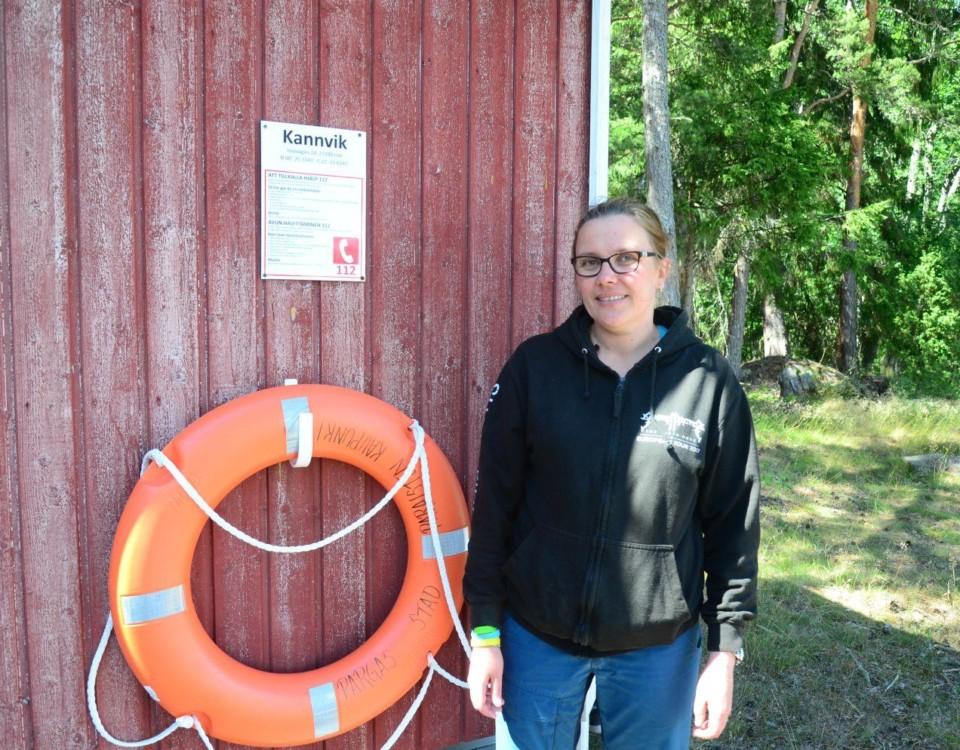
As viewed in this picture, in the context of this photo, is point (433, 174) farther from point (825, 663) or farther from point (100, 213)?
point (825, 663)

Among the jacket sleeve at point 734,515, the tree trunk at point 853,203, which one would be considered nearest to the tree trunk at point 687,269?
the tree trunk at point 853,203

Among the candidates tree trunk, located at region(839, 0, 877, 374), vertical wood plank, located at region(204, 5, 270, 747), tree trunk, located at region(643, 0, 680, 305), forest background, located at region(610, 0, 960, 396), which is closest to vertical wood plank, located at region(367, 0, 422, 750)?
vertical wood plank, located at region(204, 5, 270, 747)

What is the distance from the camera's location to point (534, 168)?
2.35 meters

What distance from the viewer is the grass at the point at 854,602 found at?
312 cm

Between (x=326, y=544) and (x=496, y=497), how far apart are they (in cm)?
56

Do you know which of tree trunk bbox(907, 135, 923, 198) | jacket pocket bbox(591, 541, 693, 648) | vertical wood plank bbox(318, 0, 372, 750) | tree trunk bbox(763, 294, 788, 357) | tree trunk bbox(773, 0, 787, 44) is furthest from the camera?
tree trunk bbox(907, 135, 923, 198)

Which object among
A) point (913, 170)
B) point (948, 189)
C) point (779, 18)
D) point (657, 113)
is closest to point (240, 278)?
point (657, 113)

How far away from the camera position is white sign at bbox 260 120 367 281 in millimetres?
2010

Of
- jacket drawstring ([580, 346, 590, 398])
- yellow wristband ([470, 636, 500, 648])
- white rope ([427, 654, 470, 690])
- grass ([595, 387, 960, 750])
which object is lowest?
grass ([595, 387, 960, 750])

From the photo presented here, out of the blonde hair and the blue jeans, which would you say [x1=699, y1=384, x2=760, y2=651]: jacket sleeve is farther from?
the blonde hair

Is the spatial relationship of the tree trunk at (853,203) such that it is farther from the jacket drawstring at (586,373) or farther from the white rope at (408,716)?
the jacket drawstring at (586,373)

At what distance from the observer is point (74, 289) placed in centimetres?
184

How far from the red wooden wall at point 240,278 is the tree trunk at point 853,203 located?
10.8 m

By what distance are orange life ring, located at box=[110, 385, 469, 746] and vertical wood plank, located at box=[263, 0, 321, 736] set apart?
0.33 feet
